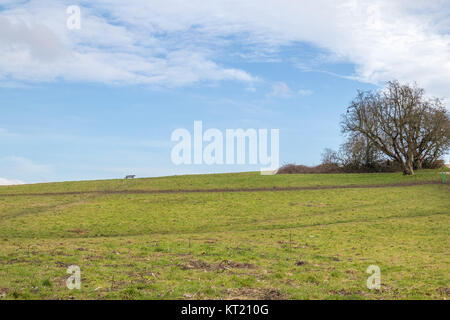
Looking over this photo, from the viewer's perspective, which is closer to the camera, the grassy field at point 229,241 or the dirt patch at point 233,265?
the grassy field at point 229,241

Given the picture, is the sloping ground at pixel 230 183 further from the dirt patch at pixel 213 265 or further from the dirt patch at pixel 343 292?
the dirt patch at pixel 343 292

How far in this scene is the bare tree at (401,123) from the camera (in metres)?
59.2

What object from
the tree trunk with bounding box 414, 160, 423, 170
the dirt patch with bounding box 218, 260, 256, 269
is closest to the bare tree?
the tree trunk with bounding box 414, 160, 423, 170

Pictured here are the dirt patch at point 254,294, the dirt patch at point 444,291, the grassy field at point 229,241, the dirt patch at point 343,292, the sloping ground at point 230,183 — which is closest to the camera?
the dirt patch at point 254,294

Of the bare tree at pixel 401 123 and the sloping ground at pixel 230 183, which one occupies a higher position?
the bare tree at pixel 401 123

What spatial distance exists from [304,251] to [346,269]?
4.25 meters

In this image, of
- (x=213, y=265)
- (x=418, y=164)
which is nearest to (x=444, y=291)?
(x=213, y=265)

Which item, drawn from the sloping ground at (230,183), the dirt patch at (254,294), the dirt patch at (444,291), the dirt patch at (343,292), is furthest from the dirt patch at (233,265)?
the sloping ground at (230,183)

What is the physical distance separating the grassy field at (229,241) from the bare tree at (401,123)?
7.55m

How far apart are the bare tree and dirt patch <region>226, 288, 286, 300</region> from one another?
50.7 meters

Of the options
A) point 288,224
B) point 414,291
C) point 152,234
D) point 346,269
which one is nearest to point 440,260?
point 346,269

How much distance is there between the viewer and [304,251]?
2142 cm

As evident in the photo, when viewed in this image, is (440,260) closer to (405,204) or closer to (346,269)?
(346,269)

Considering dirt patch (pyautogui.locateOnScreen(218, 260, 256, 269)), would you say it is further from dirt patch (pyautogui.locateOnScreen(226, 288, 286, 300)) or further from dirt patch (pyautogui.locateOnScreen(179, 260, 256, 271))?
dirt patch (pyautogui.locateOnScreen(226, 288, 286, 300))
